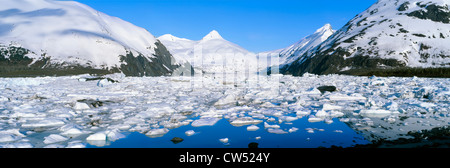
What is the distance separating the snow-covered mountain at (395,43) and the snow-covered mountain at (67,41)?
68.4m

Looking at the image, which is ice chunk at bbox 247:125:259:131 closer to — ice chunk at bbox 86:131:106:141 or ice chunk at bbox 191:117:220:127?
A: ice chunk at bbox 191:117:220:127

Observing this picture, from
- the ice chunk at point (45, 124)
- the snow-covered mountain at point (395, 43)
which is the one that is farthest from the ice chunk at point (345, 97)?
the snow-covered mountain at point (395, 43)

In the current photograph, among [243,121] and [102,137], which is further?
[243,121]

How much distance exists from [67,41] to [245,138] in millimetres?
91110

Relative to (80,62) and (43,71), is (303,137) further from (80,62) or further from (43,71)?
(80,62)

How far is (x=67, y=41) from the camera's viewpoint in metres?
79.9

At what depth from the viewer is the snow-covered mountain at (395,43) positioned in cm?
8381

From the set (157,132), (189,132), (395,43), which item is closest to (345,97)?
(189,132)

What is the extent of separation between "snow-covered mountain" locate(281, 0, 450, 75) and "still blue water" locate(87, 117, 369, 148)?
8797cm

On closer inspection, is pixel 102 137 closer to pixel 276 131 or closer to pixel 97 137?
pixel 97 137

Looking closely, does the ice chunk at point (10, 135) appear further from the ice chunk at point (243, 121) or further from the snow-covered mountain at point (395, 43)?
the snow-covered mountain at point (395, 43)

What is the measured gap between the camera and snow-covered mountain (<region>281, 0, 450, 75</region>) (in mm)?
83812

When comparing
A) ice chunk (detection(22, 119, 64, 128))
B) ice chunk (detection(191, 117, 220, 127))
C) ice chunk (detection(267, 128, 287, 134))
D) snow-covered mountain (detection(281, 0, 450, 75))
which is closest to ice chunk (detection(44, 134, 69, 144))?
ice chunk (detection(22, 119, 64, 128))
